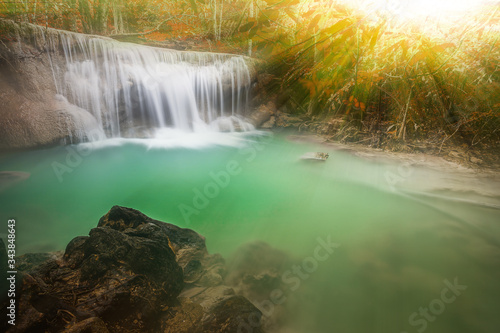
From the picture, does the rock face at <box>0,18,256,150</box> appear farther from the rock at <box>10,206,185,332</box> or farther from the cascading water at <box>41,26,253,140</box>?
the rock at <box>10,206,185,332</box>

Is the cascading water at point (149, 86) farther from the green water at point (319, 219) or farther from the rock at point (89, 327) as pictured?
the rock at point (89, 327)

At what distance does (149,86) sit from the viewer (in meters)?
8.48

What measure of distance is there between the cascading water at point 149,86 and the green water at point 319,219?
1945 mm

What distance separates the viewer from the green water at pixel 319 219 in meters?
2.32

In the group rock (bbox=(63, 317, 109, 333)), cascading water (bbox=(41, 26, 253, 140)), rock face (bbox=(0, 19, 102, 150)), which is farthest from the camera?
cascading water (bbox=(41, 26, 253, 140))

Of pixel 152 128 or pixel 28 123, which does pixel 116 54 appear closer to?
pixel 152 128

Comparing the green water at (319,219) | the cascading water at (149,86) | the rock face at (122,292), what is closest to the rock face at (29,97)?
the cascading water at (149,86)

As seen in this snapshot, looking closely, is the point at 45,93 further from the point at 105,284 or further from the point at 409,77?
the point at 409,77

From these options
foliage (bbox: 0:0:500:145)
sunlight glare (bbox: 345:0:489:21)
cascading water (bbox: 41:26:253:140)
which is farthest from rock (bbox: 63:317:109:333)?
cascading water (bbox: 41:26:253:140)

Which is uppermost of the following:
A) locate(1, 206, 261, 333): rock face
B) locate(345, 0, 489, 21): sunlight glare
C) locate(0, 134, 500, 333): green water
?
locate(345, 0, 489, 21): sunlight glare

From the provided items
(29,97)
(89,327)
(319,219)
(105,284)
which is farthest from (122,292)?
(29,97)

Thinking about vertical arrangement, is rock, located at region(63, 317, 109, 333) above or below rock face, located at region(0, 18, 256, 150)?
below

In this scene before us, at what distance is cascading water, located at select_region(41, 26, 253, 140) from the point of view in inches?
287

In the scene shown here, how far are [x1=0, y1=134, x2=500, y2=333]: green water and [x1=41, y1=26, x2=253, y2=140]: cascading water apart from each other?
1.95 metres
